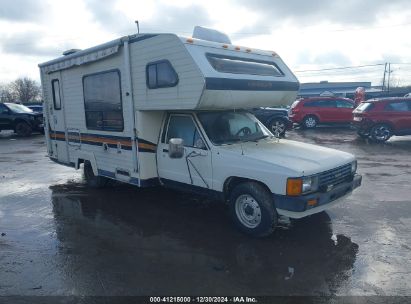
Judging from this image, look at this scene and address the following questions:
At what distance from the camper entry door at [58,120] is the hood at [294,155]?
15.8ft

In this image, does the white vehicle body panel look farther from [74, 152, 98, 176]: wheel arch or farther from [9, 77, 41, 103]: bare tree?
[9, 77, 41, 103]: bare tree

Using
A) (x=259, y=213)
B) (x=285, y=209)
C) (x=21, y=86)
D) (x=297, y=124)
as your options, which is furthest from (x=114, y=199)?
(x=21, y=86)

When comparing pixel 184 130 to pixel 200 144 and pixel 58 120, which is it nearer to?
pixel 200 144

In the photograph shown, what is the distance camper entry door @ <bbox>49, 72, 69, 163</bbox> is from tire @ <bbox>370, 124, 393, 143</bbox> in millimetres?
11934

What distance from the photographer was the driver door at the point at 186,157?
5.51 metres

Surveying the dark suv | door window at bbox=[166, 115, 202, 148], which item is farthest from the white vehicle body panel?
the dark suv

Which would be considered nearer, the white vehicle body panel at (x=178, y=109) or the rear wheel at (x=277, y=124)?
the white vehicle body panel at (x=178, y=109)

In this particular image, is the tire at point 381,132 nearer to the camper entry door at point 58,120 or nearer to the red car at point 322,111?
the red car at point 322,111

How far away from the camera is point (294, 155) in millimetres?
5078

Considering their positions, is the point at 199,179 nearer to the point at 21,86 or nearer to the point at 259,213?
the point at 259,213

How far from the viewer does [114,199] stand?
723 centimetres

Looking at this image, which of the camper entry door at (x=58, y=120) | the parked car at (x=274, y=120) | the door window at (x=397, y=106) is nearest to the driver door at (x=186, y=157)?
the camper entry door at (x=58, y=120)

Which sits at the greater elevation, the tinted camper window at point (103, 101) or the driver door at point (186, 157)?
the tinted camper window at point (103, 101)

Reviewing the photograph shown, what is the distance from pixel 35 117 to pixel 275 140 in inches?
680
